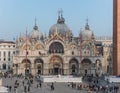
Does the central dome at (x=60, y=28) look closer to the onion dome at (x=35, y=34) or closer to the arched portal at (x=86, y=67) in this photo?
the onion dome at (x=35, y=34)

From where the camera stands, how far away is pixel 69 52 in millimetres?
73938

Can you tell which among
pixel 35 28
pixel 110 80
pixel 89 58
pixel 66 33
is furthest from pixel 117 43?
pixel 35 28

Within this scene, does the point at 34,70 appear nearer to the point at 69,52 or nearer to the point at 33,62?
the point at 33,62

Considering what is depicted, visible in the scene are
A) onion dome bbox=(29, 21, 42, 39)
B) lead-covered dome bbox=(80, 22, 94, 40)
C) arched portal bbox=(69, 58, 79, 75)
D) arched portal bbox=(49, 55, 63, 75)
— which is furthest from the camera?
onion dome bbox=(29, 21, 42, 39)

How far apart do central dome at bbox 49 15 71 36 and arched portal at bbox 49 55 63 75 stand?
526cm

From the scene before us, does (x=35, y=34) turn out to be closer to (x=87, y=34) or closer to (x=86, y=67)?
(x=87, y=34)

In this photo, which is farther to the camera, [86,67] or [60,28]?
[60,28]

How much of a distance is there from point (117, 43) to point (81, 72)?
22458mm

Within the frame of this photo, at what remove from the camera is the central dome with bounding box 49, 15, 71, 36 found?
78.6m

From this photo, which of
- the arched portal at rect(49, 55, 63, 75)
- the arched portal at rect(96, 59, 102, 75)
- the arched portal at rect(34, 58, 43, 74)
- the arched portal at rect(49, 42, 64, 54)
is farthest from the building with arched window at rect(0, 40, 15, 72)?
the arched portal at rect(96, 59, 102, 75)

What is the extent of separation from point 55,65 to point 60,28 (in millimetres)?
8638

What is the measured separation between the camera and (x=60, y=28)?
8000 centimetres

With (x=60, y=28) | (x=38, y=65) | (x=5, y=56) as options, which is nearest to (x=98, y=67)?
(x=60, y=28)

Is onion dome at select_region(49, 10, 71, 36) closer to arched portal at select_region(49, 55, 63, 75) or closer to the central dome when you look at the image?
the central dome
